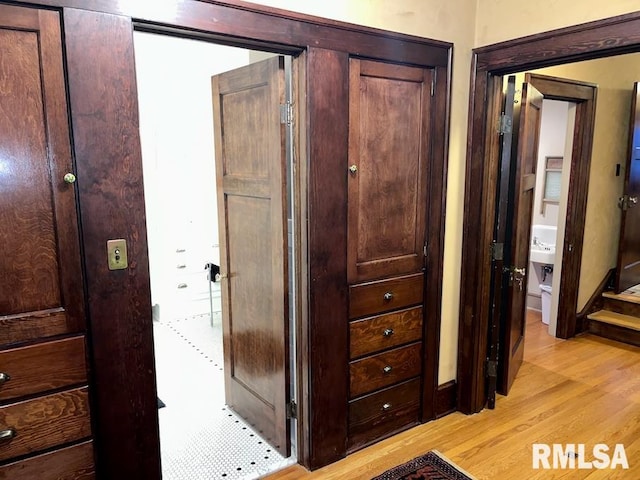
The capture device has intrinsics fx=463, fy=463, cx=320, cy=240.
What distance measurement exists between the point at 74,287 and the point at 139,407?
1.73 feet

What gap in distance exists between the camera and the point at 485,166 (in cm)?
249

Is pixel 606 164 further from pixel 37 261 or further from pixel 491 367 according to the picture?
pixel 37 261

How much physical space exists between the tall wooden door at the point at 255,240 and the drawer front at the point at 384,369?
0.36 m

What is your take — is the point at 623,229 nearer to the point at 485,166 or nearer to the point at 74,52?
the point at 485,166

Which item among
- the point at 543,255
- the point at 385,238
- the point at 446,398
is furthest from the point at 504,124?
the point at 543,255

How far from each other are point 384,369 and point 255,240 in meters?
0.95

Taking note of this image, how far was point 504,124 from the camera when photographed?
253 cm

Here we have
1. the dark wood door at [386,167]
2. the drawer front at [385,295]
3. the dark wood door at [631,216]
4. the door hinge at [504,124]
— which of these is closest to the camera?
the dark wood door at [386,167]

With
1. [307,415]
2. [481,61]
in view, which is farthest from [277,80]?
[307,415]

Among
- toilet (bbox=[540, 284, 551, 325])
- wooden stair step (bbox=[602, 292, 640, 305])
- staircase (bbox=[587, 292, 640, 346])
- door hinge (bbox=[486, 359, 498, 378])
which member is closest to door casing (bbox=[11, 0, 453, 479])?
door hinge (bbox=[486, 359, 498, 378])

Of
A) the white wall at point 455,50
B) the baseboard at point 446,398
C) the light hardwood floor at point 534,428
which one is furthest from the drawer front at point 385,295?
the light hardwood floor at point 534,428

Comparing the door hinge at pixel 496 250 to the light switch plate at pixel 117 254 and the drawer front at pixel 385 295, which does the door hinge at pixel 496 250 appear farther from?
the light switch plate at pixel 117 254

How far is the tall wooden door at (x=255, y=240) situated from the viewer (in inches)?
84.8

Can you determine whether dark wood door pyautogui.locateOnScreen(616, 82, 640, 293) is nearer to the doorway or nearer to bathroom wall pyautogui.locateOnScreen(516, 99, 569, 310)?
bathroom wall pyautogui.locateOnScreen(516, 99, 569, 310)
